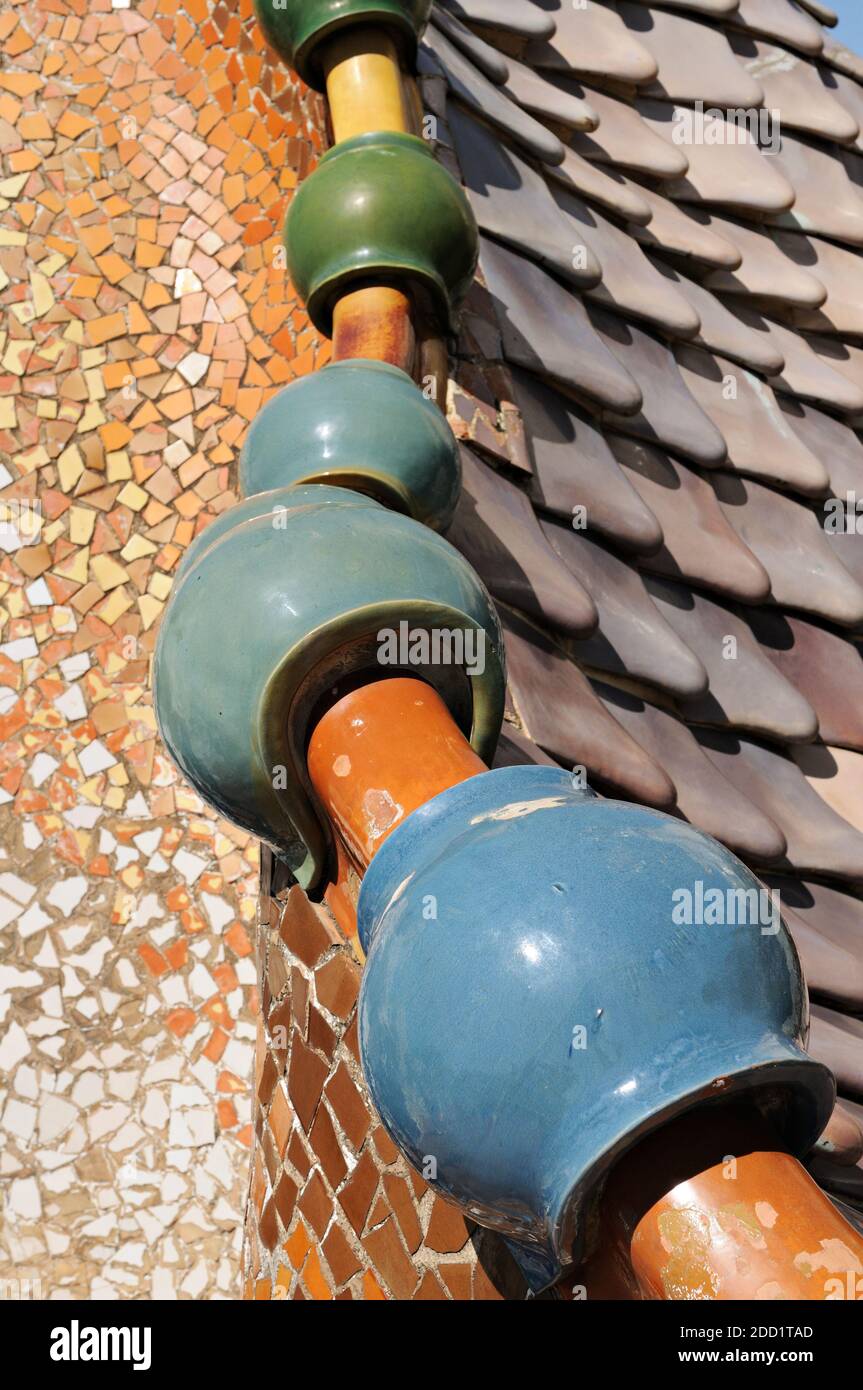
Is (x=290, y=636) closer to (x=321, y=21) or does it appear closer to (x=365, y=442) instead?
(x=365, y=442)

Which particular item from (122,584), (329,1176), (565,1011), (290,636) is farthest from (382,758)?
(122,584)

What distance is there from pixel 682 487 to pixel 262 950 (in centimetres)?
87

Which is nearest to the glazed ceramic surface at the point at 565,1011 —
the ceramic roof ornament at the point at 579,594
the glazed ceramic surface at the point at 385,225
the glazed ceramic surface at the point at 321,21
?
the ceramic roof ornament at the point at 579,594

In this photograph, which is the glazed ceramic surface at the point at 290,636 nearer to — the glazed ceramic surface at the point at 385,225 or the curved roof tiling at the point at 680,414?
the curved roof tiling at the point at 680,414

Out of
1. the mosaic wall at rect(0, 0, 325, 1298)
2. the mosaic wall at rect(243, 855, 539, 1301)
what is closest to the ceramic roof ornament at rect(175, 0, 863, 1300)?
the mosaic wall at rect(243, 855, 539, 1301)

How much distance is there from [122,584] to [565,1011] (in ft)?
7.62

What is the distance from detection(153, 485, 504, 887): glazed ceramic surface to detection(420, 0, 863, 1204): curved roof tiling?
0.33 meters

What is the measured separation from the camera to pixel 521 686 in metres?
1.45

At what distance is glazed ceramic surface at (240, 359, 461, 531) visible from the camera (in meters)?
1.27

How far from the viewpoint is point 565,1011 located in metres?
0.71

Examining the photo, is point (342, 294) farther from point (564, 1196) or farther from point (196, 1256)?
point (196, 1256)

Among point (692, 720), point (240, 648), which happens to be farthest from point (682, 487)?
point (240, 648)

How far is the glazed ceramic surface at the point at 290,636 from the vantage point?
3.22ft

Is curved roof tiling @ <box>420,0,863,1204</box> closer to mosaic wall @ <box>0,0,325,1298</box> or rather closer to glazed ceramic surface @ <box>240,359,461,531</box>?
glazed ceramic surface @ <box>240,359,461,531</box>
